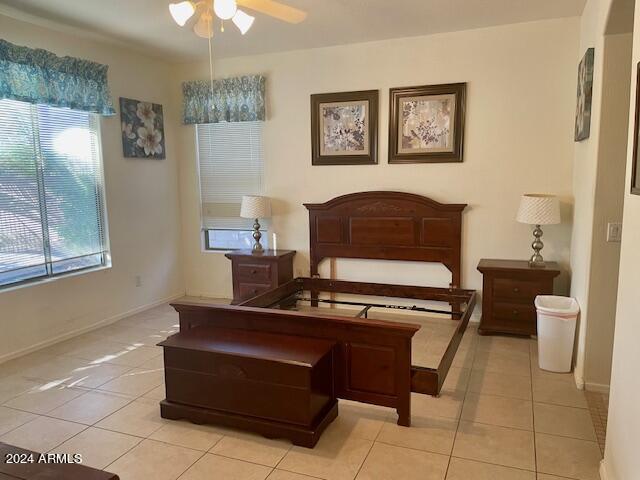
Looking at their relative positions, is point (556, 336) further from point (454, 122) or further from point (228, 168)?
point (228, 168)

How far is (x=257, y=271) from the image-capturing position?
16.1 ft

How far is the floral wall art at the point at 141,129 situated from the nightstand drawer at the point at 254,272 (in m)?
1.60

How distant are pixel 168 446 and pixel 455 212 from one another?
3163 mm

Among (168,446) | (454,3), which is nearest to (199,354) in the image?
(168,446)

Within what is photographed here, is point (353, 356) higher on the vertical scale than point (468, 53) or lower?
lower

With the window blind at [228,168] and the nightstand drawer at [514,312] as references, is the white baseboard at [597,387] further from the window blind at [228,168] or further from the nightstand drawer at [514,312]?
the window blind at [228,168]

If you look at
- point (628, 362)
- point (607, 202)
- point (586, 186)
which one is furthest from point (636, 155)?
point (586, 186)

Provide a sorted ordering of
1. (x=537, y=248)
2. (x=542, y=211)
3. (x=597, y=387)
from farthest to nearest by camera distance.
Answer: (x=537, y=248) < (x=542, y=211) < (x=597, y=387)

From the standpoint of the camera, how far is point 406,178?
4648 mm

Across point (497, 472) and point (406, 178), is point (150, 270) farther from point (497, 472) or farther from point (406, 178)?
point (497, 472)

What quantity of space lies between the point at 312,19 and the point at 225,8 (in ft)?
5.53

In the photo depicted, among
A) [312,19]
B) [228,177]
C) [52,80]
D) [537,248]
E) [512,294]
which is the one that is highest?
[312,19]

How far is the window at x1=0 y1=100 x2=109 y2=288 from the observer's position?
3.73 m

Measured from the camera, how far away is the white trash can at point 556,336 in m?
3.28
